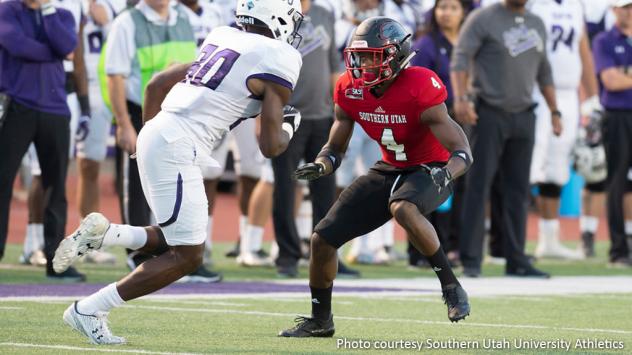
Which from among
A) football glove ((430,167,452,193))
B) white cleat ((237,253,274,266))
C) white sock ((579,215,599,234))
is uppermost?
football glove ((430,167,452,193))

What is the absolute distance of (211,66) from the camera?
270 inches

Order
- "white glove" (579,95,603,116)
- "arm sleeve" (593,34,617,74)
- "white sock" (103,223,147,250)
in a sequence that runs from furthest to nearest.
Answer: "white glove" (579,95,603,116) < "arm sleeve" (593,34,617,74) < "white sock" (103,223,147,250)

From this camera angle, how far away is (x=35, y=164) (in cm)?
1145

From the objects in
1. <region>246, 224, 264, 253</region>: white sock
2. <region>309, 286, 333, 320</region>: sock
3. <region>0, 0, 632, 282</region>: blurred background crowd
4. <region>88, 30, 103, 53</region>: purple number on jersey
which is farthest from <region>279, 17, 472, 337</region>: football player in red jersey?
<region>88, 30, 103, 53</region>: purple number on jersey

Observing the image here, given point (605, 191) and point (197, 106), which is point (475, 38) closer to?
point (605, 191)

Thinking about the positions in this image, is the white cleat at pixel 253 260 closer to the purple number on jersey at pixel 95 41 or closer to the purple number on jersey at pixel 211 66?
the purple number on jersey at pixel 95 41

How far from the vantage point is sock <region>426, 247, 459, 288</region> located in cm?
689

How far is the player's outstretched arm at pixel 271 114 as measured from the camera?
21.9 feet

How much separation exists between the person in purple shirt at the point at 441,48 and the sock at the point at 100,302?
5.83 metres

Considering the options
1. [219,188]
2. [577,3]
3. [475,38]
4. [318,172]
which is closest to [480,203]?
[475,38]

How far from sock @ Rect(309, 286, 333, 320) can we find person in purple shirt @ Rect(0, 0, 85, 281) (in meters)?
3.11

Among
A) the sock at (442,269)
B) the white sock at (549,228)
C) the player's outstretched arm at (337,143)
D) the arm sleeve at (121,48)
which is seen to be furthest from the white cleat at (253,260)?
the sock at (442,269)

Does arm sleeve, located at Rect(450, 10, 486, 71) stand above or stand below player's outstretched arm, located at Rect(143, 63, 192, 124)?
below

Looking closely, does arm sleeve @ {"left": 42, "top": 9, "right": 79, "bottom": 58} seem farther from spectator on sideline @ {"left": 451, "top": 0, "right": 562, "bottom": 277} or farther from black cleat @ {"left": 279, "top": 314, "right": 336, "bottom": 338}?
black cleat @ {"left": 279, "top": 314, "right": 336, "bottom": 338}
